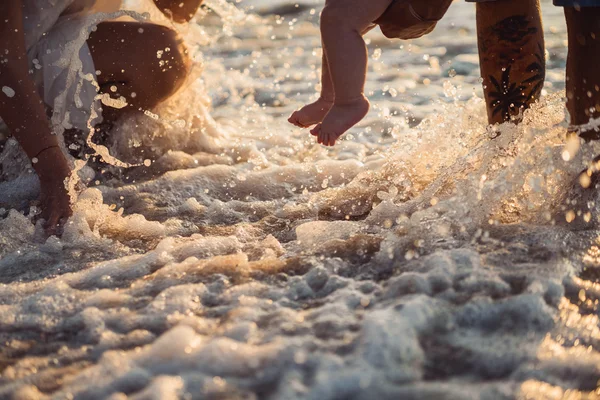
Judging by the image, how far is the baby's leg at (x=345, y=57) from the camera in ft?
8.68

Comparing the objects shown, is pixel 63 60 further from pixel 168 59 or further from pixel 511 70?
pixel 511 70

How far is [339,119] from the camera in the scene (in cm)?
267

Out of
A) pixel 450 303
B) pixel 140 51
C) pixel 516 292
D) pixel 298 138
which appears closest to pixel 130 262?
pixel 450 303

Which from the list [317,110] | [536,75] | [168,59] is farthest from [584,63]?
[168,59]

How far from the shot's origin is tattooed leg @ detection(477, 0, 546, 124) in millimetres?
2977

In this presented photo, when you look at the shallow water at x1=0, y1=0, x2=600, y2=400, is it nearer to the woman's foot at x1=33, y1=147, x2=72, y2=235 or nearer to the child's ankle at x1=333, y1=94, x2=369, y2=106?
the woman's foot at x1=33, y1=147, x2=72, y2=235

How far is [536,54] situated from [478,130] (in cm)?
39

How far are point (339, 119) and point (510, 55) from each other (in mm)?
819

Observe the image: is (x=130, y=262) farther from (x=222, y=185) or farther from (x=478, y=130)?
(x=478, y=130)

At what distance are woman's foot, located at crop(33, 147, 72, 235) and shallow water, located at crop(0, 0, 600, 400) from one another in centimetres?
6

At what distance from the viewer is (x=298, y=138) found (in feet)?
12.9

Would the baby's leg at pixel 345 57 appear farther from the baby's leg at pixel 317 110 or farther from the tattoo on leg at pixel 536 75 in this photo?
the tattoo on leg at pixel 536 75

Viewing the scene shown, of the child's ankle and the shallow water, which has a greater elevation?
the child's ankle

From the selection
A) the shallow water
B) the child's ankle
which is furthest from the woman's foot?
the child's ankle
